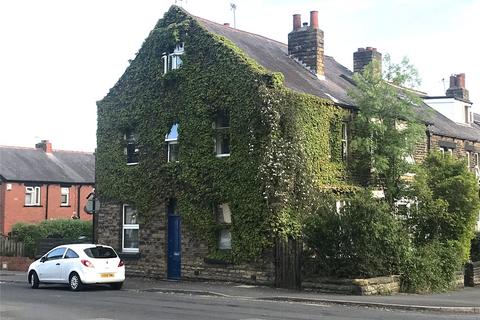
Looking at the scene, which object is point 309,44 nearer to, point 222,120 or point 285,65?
point 285,65

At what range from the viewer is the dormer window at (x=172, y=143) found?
23891 mm

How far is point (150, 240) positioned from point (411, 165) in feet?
35.1

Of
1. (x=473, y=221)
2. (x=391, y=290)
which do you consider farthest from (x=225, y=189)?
(x=473, y=221)

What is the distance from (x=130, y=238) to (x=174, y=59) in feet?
24.5

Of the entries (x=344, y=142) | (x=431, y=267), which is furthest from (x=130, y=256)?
(x=431, y=267)

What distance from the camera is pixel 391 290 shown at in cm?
1891

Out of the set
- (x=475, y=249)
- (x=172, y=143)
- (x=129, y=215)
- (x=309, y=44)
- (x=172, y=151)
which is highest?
(x=309, y=44)

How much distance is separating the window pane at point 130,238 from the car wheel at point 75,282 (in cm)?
530

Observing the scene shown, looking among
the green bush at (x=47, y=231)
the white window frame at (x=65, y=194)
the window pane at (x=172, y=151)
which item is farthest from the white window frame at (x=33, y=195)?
the window pane at (x=172, y=151)

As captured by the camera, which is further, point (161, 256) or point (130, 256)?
point (130, 256)

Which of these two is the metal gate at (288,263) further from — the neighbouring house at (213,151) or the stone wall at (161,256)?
the stone wall at (161,256)

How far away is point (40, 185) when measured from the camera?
4447 cm

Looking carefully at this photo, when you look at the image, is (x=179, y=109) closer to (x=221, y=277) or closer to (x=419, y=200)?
(x=221, y=277)

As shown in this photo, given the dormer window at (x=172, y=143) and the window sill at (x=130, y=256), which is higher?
the dormer window at (x=172, y=143)
